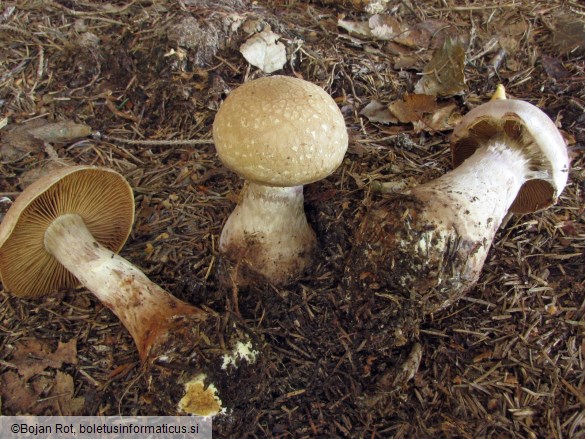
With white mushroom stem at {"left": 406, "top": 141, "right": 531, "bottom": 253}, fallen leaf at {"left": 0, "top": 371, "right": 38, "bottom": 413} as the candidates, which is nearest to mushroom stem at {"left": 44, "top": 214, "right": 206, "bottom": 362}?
fallen leaf at {"left": 0, "top": 371, "right": 38, "bottom": 413}

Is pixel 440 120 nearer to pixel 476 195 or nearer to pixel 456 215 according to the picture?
pixel 476 195

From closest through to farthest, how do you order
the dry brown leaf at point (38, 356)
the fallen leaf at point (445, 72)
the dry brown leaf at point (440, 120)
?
1. the dry brown leaf at point (38, 356)
2. the dry brown leaf at point (440, 120)
3. the fallen leaf at point (445, 72)

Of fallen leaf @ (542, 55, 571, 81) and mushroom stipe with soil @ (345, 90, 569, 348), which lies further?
fallen leaf @ (542, 55, 571, 81)

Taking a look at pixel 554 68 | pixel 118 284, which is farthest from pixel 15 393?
pixel 554 68

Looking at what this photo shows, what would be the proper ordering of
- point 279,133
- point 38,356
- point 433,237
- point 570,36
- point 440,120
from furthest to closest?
point 570,36 → point 440,120 → point 38,356 → point 433,237 → point 279,133

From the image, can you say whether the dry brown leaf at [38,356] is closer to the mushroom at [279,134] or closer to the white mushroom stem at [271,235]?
the white mushroom stem at [271,235]

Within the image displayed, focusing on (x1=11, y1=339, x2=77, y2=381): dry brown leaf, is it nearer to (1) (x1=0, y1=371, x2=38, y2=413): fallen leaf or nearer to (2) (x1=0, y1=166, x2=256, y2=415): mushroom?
(1) (x1=0, y1=371, x2=38, y2=413): fallen leaf

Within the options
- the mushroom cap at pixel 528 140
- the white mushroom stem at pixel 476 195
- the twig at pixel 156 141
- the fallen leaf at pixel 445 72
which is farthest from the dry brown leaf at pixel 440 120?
the twig at pixel 156 141
